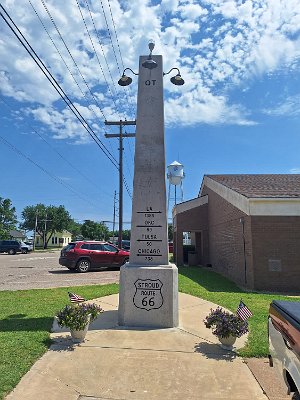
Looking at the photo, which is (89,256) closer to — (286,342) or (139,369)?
(139,369)

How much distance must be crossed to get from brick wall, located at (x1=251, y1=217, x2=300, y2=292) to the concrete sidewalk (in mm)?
7087

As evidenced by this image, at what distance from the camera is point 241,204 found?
535 inches

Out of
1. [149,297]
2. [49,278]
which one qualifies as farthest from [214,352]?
[49,278]

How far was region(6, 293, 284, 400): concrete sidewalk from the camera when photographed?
12.5 ft

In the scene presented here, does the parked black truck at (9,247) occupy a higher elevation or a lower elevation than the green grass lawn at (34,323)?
higher

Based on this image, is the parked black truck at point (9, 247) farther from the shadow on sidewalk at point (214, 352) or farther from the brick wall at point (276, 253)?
the shadow on sidewalk at point (214, 352)

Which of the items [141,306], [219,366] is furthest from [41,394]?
[141,306]

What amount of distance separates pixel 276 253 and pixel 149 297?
25.4 ft

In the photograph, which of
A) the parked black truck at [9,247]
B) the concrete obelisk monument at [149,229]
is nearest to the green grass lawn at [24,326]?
the concrete obelisk monument at [149,229]

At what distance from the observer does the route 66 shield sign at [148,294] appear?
20.9ft

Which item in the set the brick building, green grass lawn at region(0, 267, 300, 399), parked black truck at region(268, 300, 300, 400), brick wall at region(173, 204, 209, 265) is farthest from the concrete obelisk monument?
brick wall at region(173, 204, 209, 265)

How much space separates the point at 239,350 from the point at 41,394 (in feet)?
9.91

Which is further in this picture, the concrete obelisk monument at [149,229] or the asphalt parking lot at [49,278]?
the asphalt parking lot at [49,278]

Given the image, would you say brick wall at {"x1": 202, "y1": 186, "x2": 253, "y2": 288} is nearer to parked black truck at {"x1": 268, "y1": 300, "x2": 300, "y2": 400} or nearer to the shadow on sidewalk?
the shadow on sidewalk
